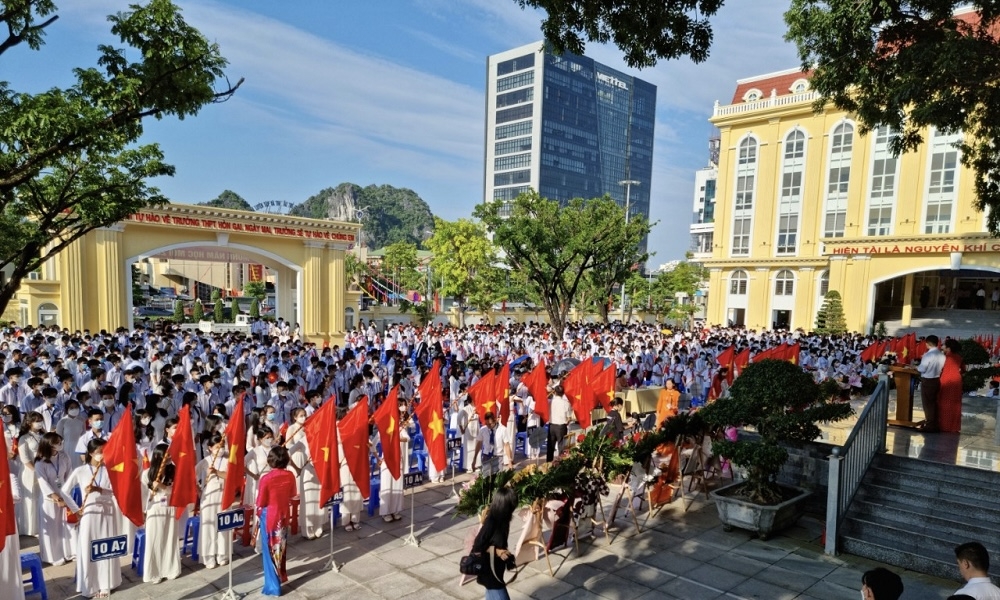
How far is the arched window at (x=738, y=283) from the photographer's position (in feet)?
135

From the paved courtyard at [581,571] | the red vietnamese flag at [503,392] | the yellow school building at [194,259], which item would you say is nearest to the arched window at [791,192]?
the yellow school building at [194,259]

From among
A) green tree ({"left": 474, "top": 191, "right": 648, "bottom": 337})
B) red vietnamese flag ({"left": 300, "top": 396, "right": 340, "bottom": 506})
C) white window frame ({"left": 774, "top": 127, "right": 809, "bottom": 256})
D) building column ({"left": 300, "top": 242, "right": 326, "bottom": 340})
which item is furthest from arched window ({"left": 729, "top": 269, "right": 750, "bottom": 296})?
red vietnamese flag ({"left": 300, "top": 396, "right": 340, "bottom": 506})

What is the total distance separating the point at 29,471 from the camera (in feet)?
22.7

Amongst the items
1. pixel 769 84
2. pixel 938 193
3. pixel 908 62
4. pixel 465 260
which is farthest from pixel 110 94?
pixel 769 84

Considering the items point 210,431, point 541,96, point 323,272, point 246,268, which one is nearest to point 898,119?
point 210,431

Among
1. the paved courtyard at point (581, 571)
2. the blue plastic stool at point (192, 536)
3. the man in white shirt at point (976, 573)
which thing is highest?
the man in white shirt at point (976, 573)

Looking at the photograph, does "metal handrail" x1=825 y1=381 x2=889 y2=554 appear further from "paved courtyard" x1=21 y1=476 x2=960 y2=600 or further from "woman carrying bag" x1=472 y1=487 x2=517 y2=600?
"woman carrying bag" x1=472 y1=487 x2=517 y2=600

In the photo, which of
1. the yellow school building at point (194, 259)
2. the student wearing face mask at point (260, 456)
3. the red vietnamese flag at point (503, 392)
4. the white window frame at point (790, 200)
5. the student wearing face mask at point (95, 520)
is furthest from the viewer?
the white window frame at point (790, 200)

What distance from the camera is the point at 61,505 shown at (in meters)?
6.20

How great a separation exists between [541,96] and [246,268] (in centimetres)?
5594

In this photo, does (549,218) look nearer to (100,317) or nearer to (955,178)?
(100,317)

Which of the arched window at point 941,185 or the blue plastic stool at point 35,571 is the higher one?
the arched window at point 941,185

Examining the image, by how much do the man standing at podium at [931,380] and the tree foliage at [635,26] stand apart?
21.4 ft

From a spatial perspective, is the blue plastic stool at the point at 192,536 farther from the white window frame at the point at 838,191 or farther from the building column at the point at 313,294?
the white window frame at the point at 838,191
